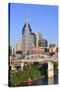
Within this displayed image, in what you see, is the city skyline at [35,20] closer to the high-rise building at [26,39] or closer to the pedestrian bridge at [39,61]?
the high-rise building at [26,39]

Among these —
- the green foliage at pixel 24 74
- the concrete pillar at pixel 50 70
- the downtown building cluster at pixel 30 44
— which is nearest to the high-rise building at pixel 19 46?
the downtown building cluster at pixel 30 44

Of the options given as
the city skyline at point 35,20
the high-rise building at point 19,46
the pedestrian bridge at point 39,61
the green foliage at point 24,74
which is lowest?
the green foliage at point 24,74

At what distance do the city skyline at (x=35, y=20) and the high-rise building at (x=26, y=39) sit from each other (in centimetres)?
3

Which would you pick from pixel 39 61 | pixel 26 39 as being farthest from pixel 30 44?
pixel 39 61

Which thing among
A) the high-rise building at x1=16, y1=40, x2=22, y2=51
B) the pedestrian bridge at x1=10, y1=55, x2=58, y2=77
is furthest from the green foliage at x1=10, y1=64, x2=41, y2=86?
the high-rise building at x1=16, y1=40, x2=22, y2=51

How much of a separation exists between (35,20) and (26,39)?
0.21 meters

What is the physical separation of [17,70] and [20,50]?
192mm

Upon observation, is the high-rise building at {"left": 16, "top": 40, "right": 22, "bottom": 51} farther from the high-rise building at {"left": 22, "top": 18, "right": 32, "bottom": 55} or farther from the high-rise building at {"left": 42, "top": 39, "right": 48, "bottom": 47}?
the high-rise building at {"left": 42, "top": 39, "right": 48, "bottom": 47}

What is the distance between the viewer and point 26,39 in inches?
77.9

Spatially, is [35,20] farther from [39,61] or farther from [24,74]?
[24,74]

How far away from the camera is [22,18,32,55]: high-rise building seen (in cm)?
197

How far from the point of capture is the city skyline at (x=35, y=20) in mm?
1956

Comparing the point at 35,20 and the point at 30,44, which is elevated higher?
the point at 35,20

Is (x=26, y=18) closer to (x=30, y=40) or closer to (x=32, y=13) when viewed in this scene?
(x=32, y=13)
